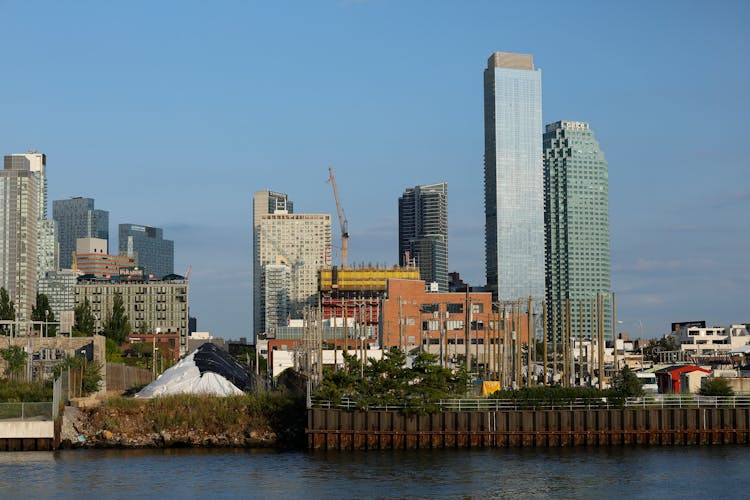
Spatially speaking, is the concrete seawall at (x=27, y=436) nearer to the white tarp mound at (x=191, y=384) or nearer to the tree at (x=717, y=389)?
the white tarp mound at (x=191, y=384)

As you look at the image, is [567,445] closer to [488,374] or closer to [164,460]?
[164,460]

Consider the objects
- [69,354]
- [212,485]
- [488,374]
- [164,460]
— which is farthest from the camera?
[488,374]

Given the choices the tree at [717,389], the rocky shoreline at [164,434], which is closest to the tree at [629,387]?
Result: the tree at [717,389]

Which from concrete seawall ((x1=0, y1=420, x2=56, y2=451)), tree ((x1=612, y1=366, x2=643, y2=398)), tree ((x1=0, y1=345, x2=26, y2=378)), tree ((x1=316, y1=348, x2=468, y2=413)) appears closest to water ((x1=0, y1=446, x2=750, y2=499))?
concrete seawall ((x1=0, y1=420, x2=56, y2=451))

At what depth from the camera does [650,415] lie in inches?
3814

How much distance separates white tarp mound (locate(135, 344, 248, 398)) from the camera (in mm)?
113438

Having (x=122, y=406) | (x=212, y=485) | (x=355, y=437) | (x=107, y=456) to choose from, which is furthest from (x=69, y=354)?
(x=212, y=485)

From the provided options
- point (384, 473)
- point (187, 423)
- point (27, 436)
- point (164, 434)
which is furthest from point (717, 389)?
point (27, 436)

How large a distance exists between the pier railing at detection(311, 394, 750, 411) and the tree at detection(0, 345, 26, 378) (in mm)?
50002

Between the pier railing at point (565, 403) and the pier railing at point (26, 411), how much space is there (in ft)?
71.7

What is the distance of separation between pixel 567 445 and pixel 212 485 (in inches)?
1244

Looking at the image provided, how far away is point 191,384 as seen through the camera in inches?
4550

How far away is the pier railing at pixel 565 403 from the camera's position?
95.4 m

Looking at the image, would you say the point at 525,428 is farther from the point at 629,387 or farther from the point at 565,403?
the point at 629,387
